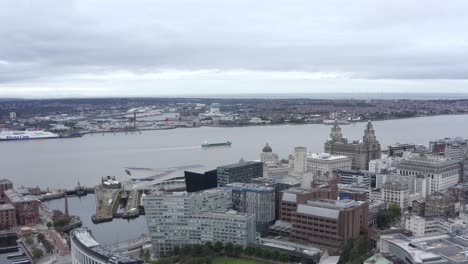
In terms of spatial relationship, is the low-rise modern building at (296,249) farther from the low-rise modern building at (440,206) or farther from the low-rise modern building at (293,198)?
the low-rise modern building at (440,206)

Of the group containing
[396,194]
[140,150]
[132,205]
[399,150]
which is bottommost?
[132,205]

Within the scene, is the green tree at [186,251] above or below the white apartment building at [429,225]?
below

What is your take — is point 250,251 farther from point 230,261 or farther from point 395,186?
point 395,186

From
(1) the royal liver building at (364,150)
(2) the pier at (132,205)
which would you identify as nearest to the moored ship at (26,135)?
(2) the pier at (132,205)

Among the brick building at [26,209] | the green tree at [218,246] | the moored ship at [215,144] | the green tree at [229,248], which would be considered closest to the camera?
the green tree at [229,248]

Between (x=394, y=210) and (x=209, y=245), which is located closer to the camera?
(x=209, y=245)

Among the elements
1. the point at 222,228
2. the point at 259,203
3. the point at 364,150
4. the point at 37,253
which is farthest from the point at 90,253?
the point at 364,150

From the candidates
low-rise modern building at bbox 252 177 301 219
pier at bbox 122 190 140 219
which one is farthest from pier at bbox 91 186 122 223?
low-rise modern building at bbox 252 177 301 219
